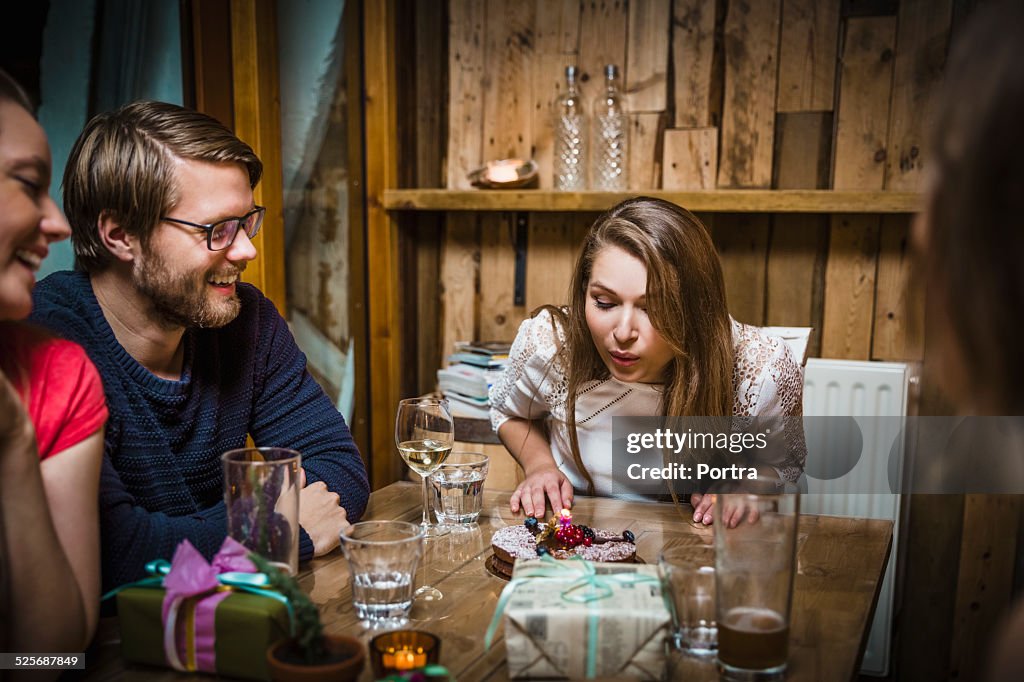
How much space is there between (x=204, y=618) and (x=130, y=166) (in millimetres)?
836

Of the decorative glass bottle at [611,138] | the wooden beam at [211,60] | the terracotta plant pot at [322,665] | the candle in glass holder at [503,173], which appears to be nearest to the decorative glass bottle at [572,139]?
the decorative glass bottle at [611,138]

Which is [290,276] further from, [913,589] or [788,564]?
[913,589]

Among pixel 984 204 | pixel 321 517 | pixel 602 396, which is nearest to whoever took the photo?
pixel 984 204

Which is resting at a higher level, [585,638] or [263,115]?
[263,115]

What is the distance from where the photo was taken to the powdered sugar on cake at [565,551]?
1.25 m

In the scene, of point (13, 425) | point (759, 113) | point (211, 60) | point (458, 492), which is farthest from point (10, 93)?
point (759, 113)

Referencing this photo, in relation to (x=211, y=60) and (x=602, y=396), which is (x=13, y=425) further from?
(x=211, y=60)

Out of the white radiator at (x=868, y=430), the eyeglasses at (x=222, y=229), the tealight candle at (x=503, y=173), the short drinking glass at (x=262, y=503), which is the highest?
the tealight candle at (x=503, y=173)

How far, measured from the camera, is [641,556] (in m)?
1.36

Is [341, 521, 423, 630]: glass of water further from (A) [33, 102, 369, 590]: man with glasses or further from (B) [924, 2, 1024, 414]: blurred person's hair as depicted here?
(B) [924, 2, 1024, 414]: blurred person's hair

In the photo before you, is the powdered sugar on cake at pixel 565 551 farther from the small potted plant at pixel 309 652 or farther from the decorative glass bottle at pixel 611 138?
the decorative glass bottle at pixel 611 138

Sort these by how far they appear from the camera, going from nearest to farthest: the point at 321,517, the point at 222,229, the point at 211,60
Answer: the point at 321,517 < the point at 222,229 < the point at 211,60

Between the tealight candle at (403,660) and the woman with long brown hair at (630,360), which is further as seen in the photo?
the woman with long brown hair at (630,360)

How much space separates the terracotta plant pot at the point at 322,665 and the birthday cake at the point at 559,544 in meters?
0.37
